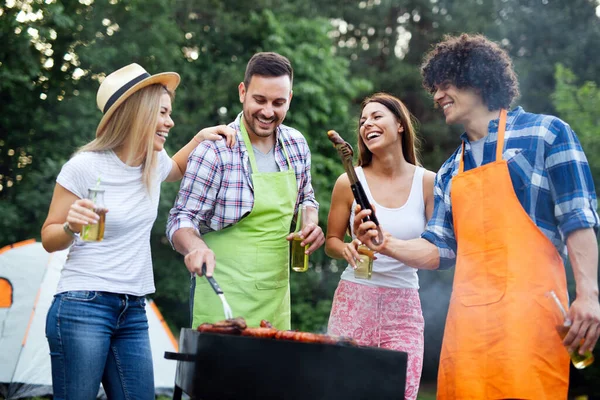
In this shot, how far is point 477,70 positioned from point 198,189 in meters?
1.37

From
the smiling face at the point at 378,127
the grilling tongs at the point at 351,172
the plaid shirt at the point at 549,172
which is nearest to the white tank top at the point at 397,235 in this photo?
the smiling face at the point at 378,127

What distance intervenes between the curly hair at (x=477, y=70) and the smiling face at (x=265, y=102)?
0.73m

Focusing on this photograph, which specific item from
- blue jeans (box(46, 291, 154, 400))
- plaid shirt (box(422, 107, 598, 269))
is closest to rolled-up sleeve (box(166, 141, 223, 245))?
blue jeans (box(46, 291, 154, 400))

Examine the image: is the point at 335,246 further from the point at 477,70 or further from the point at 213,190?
the point at 477,70

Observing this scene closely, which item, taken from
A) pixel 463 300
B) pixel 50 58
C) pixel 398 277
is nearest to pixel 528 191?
pixel 463 300

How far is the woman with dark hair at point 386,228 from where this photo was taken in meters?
3.47

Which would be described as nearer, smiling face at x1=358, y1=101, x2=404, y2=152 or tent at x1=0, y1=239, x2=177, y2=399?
smiling face at x1=358, y1=101, x2=404, y2=152

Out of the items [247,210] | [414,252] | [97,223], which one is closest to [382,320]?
[414,252]

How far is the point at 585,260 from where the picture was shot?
252 cm

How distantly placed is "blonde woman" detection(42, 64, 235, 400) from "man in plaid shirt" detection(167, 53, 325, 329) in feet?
0.96

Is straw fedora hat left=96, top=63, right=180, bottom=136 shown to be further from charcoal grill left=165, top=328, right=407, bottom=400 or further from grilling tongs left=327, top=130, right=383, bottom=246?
charcoal grill left=165, top=328, right=407, bottom=400

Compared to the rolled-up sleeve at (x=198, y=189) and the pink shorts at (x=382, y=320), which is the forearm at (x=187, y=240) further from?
the pink shorts at (x=382, y=320)

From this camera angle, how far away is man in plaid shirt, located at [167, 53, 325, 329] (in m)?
3.39

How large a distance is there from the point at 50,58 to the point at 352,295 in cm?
1008
